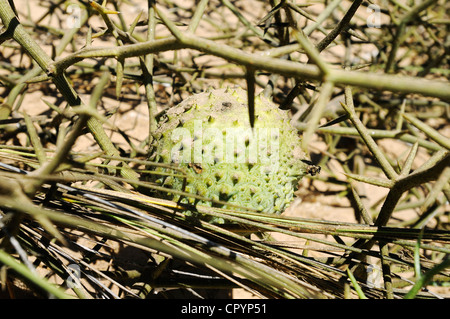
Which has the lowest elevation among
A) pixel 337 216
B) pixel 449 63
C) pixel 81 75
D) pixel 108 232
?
pixel 108 232

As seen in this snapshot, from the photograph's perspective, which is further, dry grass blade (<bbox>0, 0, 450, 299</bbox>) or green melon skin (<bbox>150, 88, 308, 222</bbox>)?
green melon skin (<bbox>150, 88, 308, 222</bbox>)

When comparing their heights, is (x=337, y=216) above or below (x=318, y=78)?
above

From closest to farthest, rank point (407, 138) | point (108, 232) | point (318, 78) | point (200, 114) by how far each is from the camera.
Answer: point (318, 78) < point (108, 232) < point (200, 114) < point (407, 138)

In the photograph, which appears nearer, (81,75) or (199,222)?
(199,222)

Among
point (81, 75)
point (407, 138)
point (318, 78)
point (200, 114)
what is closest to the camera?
point (318, 78)

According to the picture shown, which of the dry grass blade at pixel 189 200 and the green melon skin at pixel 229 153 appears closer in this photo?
the dry grass blade at pixel 189 200
